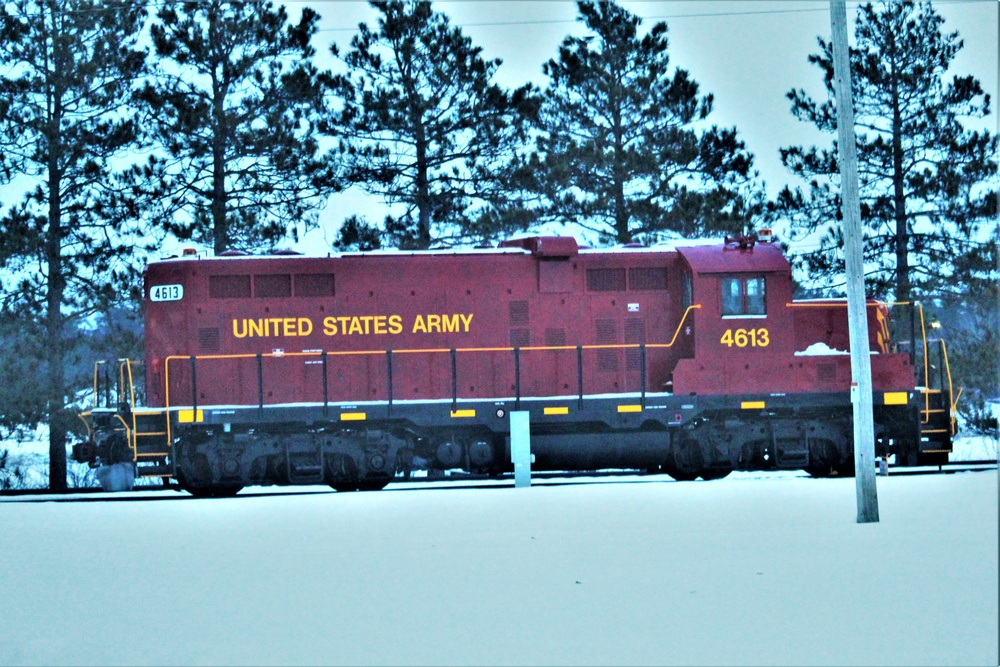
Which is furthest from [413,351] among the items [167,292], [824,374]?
[824,374]

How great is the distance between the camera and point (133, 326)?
2236 cm

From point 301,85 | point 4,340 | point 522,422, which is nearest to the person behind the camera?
point 522,422

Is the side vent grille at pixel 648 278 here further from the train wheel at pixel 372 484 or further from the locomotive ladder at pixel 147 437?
the locomotive ladder at pixel 147 437

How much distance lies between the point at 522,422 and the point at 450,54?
30.2 feet

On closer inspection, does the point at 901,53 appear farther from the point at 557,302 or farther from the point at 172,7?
the point at 172,7

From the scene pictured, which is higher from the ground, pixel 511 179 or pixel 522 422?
pixel 511 179

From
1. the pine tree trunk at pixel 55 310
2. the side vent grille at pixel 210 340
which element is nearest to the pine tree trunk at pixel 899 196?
the side vent grille at pixel 210 340

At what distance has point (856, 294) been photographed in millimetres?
12695

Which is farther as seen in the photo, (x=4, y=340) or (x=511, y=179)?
(x=511, y=179)

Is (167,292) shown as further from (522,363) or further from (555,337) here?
(555,337)

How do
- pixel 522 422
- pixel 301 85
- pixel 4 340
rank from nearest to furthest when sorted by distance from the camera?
pixel 522 422, pixel 4 340, pixel 301 85

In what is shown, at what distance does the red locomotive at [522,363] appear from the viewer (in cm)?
1706

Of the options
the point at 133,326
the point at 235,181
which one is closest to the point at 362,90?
the point at 235,181

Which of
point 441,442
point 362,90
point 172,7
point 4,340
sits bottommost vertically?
point 441,442
